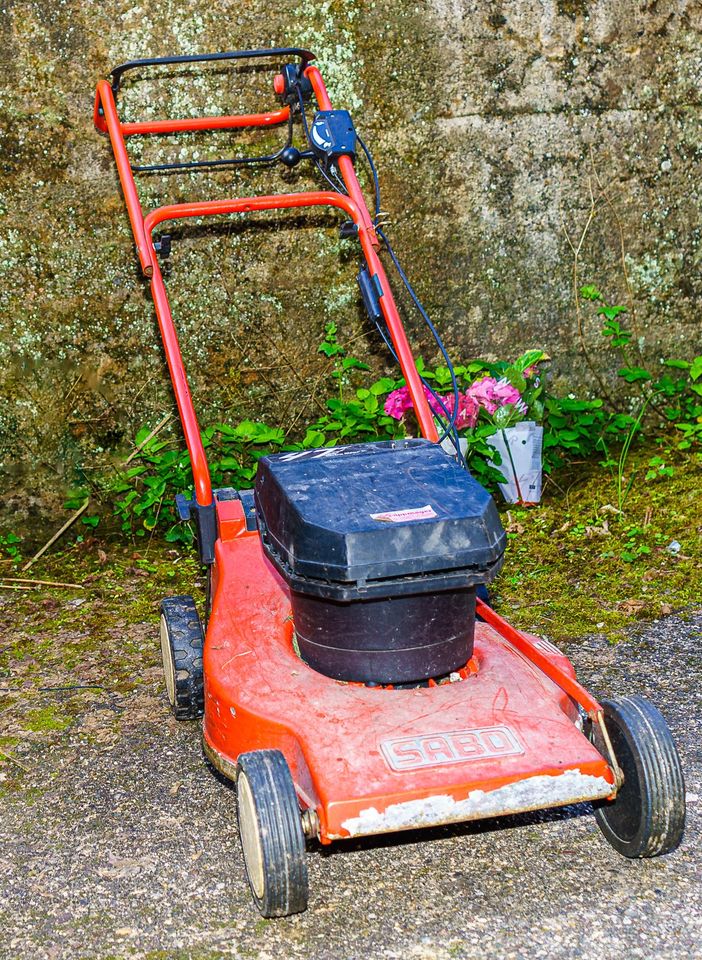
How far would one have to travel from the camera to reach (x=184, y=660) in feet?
8.77

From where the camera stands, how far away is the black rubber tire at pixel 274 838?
6.13 ft

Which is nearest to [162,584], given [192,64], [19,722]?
[19,722]

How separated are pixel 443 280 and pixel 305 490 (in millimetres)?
1989

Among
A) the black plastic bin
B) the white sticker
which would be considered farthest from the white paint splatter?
the white sticker

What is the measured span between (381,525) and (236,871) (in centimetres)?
76

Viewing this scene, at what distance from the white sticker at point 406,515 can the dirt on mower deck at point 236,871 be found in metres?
0.69

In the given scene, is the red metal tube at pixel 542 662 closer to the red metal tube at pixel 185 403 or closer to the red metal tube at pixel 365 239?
the red metal tube at pixel 365 239

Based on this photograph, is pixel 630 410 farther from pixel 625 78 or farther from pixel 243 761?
pixel 243 761

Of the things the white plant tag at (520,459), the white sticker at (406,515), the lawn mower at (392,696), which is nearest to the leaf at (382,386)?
the white plant tag at (520,459)

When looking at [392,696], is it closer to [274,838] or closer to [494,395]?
[274,838]

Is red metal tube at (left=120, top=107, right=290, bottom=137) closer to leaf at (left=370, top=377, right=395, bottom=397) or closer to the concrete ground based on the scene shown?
leaf at (left=370, top=377, right=395, bottom=397)

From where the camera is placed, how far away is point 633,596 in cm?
337

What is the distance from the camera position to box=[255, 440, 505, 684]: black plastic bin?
2004mm

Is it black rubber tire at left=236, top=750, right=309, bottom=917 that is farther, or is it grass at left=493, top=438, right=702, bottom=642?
grass at left=493, top=438, right=702, bottom=642
